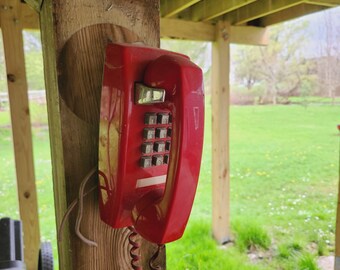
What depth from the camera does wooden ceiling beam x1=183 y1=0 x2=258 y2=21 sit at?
159cm

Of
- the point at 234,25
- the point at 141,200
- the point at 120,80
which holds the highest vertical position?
the point at 234,25

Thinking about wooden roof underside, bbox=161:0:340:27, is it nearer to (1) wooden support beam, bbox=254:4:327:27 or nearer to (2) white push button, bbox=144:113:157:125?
(1) wooden support beam, bbox=254:4:327:27

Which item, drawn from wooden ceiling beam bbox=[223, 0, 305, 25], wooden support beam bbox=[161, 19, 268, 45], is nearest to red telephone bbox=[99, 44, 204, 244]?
wooden ceiling beam bbox=[223, 0, 305, 25]

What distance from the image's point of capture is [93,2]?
1.27ft

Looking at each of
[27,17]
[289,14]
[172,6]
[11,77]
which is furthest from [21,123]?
[289,14]

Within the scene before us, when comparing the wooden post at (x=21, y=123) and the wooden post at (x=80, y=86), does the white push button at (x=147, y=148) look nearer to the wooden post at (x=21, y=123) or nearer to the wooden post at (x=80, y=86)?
the wooden post at (x=80, y=86)

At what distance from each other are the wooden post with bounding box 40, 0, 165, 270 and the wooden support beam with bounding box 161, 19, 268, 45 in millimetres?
1505

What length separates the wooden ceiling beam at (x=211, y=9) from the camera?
1.59 meters

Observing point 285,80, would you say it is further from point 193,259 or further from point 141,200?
point 141,200

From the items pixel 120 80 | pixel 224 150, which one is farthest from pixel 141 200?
pixel 224 150

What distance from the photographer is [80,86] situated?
0.39m

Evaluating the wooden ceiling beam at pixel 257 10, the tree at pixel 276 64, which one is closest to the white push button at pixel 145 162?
the wooden ceiling beam at pixel 257 10

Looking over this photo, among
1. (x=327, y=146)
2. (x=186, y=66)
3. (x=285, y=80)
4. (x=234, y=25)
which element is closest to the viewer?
(x=186, y=66)

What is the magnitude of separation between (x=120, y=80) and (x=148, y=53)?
0.05m
